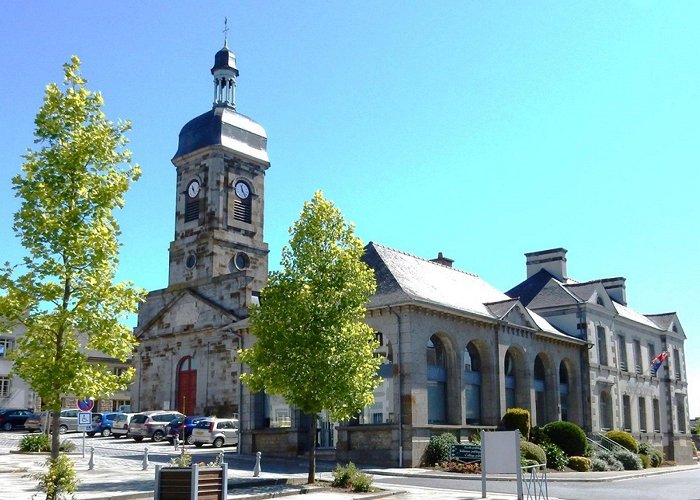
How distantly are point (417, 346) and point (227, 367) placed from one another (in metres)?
21.2

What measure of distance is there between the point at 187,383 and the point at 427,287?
942 inches

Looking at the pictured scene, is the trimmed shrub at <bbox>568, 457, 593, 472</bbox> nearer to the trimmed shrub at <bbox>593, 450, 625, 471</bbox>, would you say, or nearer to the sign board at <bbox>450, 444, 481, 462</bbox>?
the trimmed shrub at <bbox>593, 450, 625, 471</bbox>

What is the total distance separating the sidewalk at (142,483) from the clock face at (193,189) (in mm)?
30651

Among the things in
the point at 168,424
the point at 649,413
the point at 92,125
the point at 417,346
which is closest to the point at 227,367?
the point at 168,424

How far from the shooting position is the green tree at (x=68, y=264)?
1512cm

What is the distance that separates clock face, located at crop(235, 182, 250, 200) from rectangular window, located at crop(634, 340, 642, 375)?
28.2 meters

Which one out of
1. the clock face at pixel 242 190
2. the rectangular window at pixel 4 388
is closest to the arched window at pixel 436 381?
the clock face at pixel 242 190

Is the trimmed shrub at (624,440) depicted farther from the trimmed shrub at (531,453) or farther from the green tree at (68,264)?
the green tree at (68,264)

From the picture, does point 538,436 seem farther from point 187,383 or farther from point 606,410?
A: point 187,383

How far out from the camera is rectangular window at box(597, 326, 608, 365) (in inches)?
1750

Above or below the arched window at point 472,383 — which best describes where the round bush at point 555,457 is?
below

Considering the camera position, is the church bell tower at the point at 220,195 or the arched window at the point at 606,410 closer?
the arched window at the point at 606,410

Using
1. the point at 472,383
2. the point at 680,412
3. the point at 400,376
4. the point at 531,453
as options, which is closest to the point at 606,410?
the point at 680,412

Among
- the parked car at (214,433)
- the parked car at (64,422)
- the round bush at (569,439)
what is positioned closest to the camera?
the round bush at (569,439)
